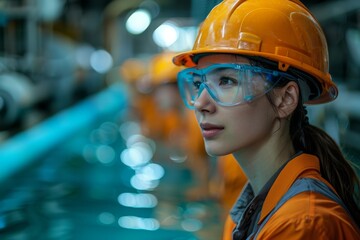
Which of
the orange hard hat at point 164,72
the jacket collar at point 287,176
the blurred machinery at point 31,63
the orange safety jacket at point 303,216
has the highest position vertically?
the blurred machinery at point 31,63

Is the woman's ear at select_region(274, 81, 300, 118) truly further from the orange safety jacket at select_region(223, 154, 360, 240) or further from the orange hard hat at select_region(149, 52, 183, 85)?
the orange hard hat at select_region(149, 52, 183, 85)

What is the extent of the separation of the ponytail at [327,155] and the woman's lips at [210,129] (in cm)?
27

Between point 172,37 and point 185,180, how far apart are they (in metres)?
6.01

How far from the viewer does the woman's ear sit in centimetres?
186

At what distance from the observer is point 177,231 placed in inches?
166

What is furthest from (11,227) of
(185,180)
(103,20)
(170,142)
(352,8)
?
(103,20)

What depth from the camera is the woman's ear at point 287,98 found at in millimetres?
1858

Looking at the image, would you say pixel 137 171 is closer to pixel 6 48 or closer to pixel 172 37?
pixel 6 48

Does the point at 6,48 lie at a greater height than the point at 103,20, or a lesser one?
lesser

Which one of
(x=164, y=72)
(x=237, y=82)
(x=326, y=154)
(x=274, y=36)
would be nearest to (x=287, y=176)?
(x=326, y=154)

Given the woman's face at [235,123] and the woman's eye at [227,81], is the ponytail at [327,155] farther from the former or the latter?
the woman's eye at [227,81]

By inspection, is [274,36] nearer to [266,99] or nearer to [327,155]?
[266,99]

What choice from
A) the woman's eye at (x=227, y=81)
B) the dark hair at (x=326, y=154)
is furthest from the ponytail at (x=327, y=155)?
the woman's eye at (x=227, y=81)

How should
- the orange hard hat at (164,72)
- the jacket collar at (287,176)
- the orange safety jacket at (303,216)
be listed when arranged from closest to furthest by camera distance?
the orange safety jacket at (303,216) < the jacket collar at (287,176) < the orange hard hat at (164,72)
